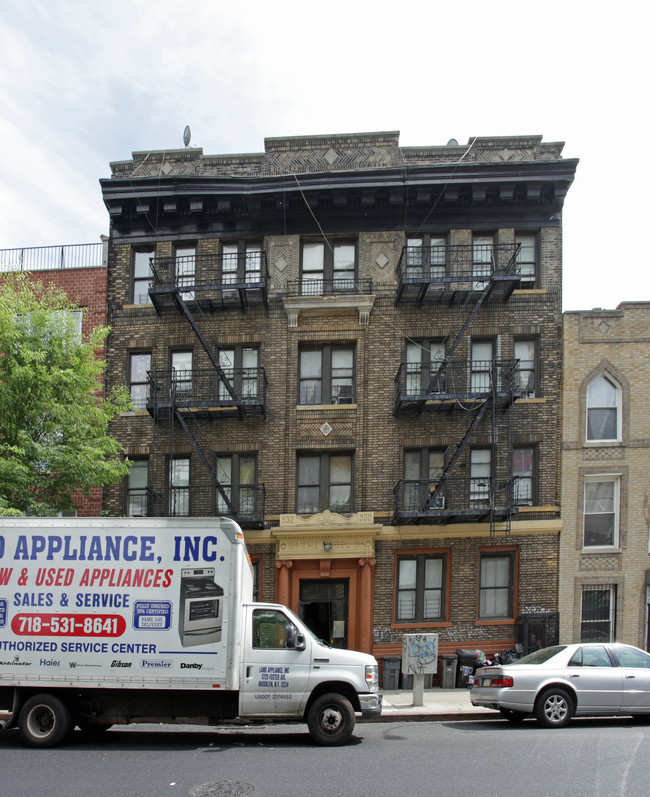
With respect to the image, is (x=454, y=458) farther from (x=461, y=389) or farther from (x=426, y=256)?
(x=426, y=256)

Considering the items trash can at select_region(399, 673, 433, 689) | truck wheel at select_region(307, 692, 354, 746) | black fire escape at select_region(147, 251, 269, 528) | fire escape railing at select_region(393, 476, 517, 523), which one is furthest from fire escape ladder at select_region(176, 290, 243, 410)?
truck wheel at select_region(307, 692, 354, 746)

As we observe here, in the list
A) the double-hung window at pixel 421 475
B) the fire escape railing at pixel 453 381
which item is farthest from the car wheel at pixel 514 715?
the fire escape railing at pixel 453 381

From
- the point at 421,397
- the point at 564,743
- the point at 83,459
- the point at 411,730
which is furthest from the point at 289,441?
the point at 564,743

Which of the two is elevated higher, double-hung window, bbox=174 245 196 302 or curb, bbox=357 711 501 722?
double-hung window, bbox=174 245 196 302

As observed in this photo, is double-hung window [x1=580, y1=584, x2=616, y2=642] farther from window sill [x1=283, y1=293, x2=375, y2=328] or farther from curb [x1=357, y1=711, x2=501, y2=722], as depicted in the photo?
window sill [x1=283, y1=293, x2=375, y2=328]

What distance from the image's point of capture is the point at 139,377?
71.1ft

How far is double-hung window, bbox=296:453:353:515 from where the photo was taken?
20562 mm

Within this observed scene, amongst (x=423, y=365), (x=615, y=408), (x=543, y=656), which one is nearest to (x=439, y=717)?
(x=543, y=656)

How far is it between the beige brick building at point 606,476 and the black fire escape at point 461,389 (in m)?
1.66

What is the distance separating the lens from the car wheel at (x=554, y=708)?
40.6ft

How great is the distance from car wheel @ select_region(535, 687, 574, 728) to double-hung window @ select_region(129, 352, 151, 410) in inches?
511

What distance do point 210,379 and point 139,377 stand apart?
2.10 meters

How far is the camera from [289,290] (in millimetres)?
21266

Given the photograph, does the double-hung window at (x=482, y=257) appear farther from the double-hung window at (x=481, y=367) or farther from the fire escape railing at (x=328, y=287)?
the fire escape railing at (x=328, y=287)
